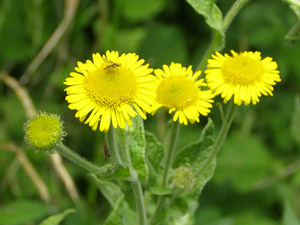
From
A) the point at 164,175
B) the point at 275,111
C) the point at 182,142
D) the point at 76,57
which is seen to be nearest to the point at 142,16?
the point at 76,57

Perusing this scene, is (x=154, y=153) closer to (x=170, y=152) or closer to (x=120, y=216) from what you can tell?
(x=170, y=152)

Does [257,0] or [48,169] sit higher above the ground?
[257,0]

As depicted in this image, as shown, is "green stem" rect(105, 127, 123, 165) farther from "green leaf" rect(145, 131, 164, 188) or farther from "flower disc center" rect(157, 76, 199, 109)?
"green leaf" rect(145, 131, 164, 188)

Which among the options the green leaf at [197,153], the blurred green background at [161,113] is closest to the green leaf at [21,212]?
the blurred green background at [161,113]

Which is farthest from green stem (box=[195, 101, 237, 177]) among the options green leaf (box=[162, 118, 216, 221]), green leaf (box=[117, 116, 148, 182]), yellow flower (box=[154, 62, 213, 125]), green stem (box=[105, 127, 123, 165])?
green stem (box=[105, 127, 123, 165])

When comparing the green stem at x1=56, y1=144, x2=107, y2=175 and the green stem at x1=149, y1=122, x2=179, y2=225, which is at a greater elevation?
the green stem at x1=56, y1=144, x2=107, y2=175

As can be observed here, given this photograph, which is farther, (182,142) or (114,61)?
(182,142)

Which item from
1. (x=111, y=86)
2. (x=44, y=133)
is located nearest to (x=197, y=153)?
(x=111, y=86)

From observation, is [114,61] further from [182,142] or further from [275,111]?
[275,111]
